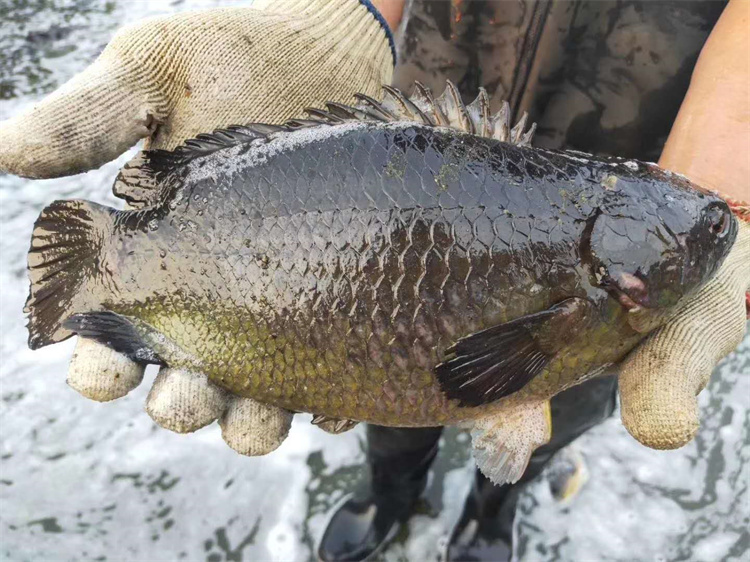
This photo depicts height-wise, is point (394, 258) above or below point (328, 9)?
below

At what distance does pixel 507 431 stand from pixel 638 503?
1926 mm

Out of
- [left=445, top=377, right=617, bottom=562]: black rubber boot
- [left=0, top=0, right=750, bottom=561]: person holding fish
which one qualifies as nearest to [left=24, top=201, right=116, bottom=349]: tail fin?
[left=0, top=0, right=750, bottom=561]: person holding fish

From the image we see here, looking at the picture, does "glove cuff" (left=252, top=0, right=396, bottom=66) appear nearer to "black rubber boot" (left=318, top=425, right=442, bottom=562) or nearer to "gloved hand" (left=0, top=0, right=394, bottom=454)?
"gloved hand" (left=0, top=0, right=394, bottom=454)

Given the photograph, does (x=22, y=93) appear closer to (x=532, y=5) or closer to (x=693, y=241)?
(x=532, y=5)

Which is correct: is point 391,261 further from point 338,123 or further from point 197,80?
point 197,80

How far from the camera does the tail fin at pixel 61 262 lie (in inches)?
72.6

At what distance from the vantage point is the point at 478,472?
3.10m

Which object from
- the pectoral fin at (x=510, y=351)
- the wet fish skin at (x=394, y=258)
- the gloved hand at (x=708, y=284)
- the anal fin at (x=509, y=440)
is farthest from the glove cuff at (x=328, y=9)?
the anal fin at (x=509, y=440)

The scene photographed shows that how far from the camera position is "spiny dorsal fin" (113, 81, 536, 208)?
5.83 feet

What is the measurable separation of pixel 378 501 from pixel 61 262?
6.51 feet

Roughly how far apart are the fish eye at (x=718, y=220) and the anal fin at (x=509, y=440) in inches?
26.6

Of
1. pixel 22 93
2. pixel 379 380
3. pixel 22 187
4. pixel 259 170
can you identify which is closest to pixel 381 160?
pixel 259 170

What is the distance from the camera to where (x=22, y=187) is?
15.8ft

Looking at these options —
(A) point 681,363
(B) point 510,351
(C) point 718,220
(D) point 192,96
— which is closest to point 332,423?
(B) point 510,351
